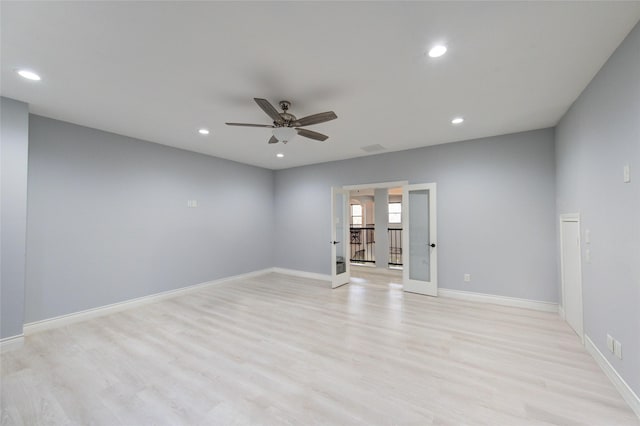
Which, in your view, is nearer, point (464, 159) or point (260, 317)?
point (260, 317)

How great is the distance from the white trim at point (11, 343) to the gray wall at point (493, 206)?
221 inches

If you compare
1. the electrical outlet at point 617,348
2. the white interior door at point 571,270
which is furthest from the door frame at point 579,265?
the electrical outlet at point 617,348

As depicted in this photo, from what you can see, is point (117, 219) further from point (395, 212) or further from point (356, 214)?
point (356, 214)

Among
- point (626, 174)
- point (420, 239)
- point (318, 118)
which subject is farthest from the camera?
point (420, 239)

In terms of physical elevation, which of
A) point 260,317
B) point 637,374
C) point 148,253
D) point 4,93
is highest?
point 4,93

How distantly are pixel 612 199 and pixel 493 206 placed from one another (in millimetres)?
2169

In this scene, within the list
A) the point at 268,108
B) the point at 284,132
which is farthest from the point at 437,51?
the point at 284,132

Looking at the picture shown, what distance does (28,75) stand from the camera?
2.42 m

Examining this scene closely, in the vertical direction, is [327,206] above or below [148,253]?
above

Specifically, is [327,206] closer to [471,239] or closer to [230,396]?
[471,239]

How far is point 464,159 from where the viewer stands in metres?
4.53

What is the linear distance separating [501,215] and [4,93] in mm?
6768

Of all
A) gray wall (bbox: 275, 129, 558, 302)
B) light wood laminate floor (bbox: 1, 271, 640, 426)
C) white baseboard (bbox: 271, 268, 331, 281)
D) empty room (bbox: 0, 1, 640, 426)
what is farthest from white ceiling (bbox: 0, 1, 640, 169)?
white baseboard (bbox: 271, 268, 331, 281)

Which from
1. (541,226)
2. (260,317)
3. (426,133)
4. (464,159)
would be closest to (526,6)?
(426,133)
